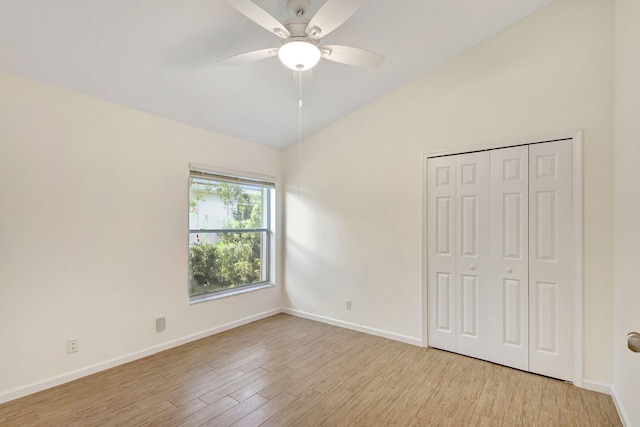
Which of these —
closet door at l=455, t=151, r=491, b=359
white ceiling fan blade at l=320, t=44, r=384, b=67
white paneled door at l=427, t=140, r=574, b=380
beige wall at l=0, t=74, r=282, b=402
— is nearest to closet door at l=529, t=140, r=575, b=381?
white paneled door at l=427, t=140, r=574, b=380

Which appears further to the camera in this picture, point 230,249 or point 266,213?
point 266,213

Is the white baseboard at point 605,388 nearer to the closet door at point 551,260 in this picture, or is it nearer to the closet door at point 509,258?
the closet door at point 551,260

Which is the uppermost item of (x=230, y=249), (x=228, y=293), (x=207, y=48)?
(x=207, y=48)

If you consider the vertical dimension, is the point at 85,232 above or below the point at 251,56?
below

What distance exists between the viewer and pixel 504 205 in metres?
2.84

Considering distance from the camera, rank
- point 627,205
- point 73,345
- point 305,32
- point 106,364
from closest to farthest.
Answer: point 305,32
point 627,205
point 73,345
point 106,364

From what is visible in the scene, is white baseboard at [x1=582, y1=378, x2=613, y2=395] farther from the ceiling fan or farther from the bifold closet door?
the ceiling fan

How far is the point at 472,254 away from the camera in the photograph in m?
3.02

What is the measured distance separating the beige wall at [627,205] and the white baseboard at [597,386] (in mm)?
113

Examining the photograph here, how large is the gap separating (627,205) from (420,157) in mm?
1690

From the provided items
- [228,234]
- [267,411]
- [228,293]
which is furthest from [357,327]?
[228,234]

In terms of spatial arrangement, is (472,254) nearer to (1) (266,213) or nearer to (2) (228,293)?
(1) (266,213)

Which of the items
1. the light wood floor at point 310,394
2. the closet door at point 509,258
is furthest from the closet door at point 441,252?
the closet door at point 509,258

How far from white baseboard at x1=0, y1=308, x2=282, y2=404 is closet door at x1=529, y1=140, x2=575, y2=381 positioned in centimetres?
320
